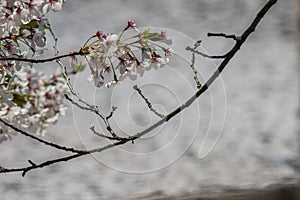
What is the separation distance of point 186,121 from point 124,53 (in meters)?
2.15

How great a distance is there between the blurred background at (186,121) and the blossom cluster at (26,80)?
1097mm

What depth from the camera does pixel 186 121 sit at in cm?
277

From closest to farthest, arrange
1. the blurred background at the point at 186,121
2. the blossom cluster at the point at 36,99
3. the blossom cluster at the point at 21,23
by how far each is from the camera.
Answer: the blossom cluster at the point at 36,99
the blossom cluster at the point at 21,23
the blurred background at the point at 186,121

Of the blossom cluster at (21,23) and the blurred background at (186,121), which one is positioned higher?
the blurred background at (186,121)

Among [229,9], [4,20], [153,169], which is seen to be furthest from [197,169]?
[4,20]

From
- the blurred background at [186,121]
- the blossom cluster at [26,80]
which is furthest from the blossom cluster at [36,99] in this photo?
the blurred background at [186,121]

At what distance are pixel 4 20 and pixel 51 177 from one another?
1807mm

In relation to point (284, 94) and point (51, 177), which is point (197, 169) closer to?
point (51, 177)

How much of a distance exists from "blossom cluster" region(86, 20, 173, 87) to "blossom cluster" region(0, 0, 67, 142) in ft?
0.19

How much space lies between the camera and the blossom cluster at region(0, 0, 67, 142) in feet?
1.56

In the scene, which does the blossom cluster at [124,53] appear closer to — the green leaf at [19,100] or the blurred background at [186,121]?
the green leaf at [19,100]

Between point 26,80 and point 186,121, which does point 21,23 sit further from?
point 186,121

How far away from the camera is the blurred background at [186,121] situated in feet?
7.47

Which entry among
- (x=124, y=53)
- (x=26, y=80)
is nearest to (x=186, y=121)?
(x=124, y=53)
